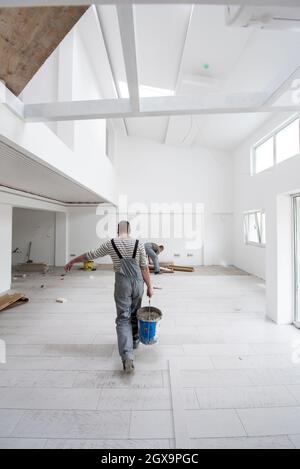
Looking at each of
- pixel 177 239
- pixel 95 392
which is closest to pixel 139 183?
pixel 177 239

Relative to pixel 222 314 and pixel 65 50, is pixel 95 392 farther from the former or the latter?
pixel 65 50

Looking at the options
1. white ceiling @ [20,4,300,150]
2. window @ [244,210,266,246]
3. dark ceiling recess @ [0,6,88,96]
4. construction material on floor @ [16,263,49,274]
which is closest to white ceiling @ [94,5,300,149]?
white ceiling @ [20,4,300,150]

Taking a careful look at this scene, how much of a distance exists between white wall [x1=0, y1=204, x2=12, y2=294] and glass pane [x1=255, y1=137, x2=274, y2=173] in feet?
19.3

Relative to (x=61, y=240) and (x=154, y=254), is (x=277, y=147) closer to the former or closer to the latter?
(x=154, y=254)

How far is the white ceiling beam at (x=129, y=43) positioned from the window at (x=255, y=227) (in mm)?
4991

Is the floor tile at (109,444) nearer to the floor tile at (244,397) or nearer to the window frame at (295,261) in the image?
the floor tile at (244,397)

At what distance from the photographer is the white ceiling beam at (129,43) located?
3.68 feet

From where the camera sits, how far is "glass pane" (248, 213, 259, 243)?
6.38 metres

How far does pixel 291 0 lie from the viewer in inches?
35.4

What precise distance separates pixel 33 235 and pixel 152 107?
7019mm

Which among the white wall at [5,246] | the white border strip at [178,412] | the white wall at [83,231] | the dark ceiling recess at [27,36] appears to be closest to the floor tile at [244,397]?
the white border strip at [178,412]

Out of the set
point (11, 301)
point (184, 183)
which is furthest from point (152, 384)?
point (184, 183)

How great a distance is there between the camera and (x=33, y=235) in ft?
25.2
